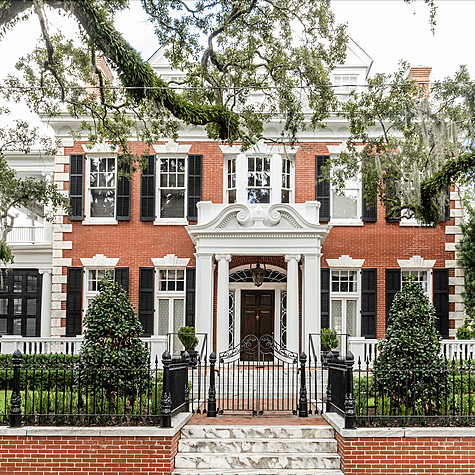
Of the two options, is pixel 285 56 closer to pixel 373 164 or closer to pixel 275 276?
pixel 373 164

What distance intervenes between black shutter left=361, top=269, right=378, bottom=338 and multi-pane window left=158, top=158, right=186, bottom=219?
6.59 m

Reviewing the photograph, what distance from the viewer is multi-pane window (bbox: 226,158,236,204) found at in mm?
19859

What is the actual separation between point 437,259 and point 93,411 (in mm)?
13821

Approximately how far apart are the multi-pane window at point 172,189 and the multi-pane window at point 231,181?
1559mm

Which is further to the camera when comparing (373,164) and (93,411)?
(373,164)

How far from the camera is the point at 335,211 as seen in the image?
65.0 ft

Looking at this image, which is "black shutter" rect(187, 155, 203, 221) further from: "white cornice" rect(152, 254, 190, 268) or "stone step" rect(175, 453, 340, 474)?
"stone step" rect(175, 453, 340, 474)

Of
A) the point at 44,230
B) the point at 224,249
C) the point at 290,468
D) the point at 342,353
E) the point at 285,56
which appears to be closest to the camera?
the point at 290,468

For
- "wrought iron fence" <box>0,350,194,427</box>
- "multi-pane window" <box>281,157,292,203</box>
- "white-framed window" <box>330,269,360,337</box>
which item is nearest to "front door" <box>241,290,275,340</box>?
"white-framed window" <box>330,269,360,337</box>

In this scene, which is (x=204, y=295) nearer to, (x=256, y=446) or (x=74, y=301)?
(x=74, y=301)

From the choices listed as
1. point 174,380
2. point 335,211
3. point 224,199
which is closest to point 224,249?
point 224,199

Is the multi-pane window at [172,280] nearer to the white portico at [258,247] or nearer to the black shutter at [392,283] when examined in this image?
the white portico at [258,247]

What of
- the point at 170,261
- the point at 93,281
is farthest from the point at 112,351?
the point at 93,281

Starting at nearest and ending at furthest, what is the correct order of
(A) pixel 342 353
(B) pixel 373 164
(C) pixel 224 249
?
1. (B) pixel 373 164
2. (C) pixel 224 249
3. (A) pixel 342 353
